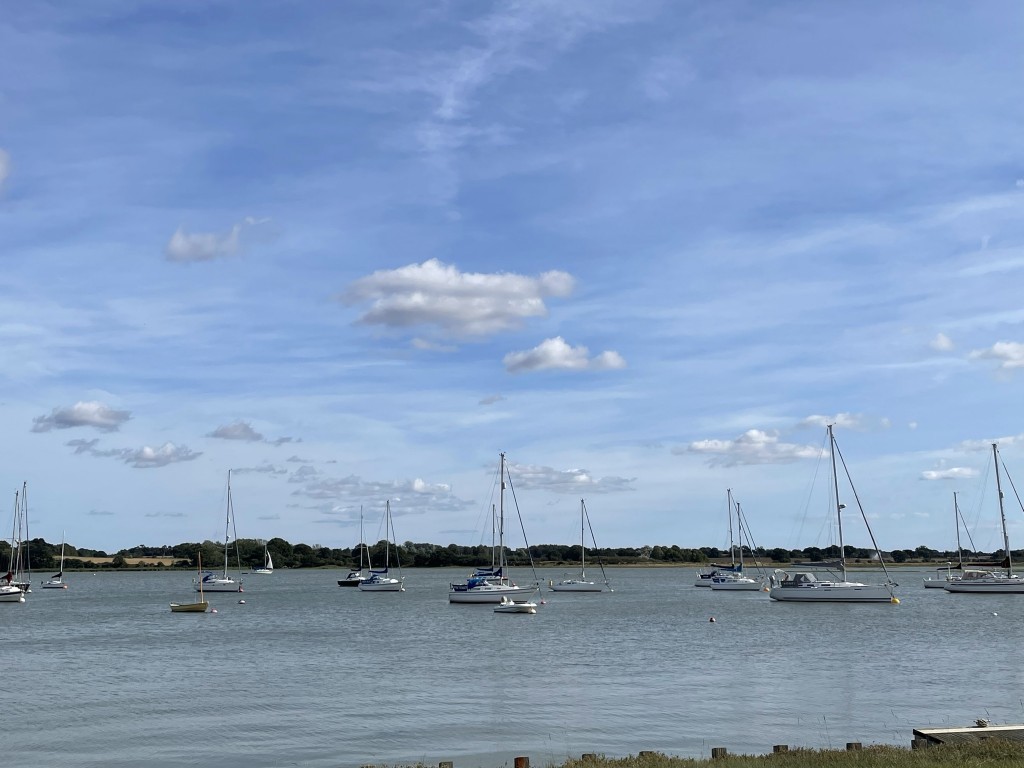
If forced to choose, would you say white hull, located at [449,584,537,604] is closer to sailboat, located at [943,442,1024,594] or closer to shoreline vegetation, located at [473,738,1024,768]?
sailboat, located at [943,442,1024,594]

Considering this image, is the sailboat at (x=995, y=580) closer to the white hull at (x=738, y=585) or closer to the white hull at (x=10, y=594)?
the white hull at (x=738, y=585)

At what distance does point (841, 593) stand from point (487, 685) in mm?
64669

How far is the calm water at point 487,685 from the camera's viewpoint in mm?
32562

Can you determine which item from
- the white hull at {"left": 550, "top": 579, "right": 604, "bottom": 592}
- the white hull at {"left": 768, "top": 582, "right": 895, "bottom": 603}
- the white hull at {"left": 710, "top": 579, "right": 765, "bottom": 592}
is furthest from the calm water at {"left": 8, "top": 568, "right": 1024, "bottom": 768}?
the white hull at {"left": 550, "top": 579, "right": 604, "bottom": 592}

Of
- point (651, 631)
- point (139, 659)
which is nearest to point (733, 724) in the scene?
point (139, 659)

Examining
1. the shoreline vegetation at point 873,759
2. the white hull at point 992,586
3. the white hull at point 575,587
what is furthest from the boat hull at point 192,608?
the shoreline vegetation at point 873,759

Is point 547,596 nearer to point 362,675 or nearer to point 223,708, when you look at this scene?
point 362,675

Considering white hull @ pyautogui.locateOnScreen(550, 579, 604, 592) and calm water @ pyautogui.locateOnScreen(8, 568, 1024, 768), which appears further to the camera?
white hull @ pyautogui.locateOnScreen(550, 579, 604, 592)

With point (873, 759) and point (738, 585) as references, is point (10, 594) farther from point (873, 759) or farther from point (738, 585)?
point (873, 759)

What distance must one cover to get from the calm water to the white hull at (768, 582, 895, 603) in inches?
259

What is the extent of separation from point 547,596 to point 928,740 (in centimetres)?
→ 11787

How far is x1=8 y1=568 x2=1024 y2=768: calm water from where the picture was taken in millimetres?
32562

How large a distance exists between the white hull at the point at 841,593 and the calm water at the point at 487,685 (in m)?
6.57

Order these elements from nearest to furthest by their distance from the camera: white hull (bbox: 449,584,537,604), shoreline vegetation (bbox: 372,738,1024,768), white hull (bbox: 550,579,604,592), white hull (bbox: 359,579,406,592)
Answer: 1. shoreline vegetation (bbox: 372,738,1024,768)
2. white hull (bbox: 449,584,537,604)
3. white hull (bbox: 550,579,604,592)
4. white hull (bbox: 359,579,406,592)
